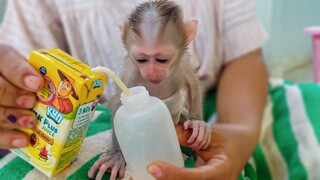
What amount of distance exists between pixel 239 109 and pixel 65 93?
0.57 meters

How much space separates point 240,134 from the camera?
2.66ft

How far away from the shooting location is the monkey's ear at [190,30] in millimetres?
412

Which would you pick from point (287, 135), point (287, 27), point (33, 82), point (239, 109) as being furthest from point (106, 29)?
point (287, 27)

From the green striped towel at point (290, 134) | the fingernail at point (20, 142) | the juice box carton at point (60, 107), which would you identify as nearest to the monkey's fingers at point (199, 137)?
the juice box carton at point (60, 107)

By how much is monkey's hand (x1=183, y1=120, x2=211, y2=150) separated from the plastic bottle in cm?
2

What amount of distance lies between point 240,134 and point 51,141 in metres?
0.42

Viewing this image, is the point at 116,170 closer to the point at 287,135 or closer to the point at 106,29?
the point at 106,29

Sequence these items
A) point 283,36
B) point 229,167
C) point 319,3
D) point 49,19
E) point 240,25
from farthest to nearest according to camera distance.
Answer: point 283,36, point 319,3, point 240,25, point 49,19, point 229,167

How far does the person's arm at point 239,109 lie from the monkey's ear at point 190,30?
0.16m

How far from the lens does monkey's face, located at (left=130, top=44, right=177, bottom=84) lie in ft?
1.31

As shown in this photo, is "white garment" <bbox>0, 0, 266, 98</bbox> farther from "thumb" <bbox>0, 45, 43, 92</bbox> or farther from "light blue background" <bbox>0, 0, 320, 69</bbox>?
"light blue background" <bbox>0, 0, 320, 69</bbox>

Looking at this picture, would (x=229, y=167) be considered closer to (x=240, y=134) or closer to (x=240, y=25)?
(x=240, y=134)

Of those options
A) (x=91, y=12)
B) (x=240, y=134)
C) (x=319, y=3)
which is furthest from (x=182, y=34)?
(x=319, y=3)

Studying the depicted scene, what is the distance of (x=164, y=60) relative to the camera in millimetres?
404
